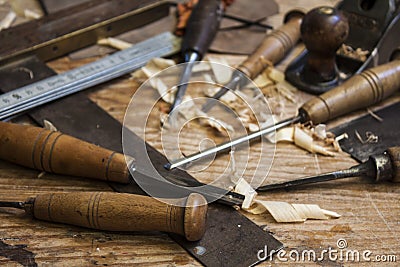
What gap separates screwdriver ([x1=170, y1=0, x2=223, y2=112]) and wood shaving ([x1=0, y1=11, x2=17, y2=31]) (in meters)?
0.53

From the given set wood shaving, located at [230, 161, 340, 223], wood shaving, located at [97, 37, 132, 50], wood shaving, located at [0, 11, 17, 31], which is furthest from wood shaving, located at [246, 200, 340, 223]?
wood shaving, located at [0, 11, 17, 31]

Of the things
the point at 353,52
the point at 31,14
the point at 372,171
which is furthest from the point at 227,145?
the point at 31,14

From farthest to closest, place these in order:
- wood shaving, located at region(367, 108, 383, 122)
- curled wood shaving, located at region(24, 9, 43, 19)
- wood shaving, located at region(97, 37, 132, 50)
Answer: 1. curled wood shaving, located at region(24, 9, 43, 19)
2. wood shaving, located at region(97, 37, 132, 50)
3. wood shaving, located at region(367, 108, 383, 122)

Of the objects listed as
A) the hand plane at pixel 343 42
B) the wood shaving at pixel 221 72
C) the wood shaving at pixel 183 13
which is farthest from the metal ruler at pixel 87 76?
the hand plane at pixel 343 42

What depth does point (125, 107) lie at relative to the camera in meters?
1.44

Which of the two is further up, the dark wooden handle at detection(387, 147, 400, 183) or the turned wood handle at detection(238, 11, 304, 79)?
the turned wood handle at detection(238, 11, 304, 79)

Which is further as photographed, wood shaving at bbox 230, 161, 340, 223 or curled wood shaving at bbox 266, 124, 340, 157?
curled wood shaving at bbox 266, 124, 340, 157

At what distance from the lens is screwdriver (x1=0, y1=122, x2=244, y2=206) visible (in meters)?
1.15

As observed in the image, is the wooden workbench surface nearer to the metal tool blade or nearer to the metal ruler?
the metal tool blade

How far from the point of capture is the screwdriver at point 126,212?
101cm

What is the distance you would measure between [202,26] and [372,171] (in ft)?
2.14

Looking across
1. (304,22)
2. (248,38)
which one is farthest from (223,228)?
(248,38)

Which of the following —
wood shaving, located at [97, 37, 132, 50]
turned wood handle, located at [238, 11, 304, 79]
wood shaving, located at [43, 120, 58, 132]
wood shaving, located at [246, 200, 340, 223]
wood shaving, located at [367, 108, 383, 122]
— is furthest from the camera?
wood shaving, located at [97, 37, 132, 50]
